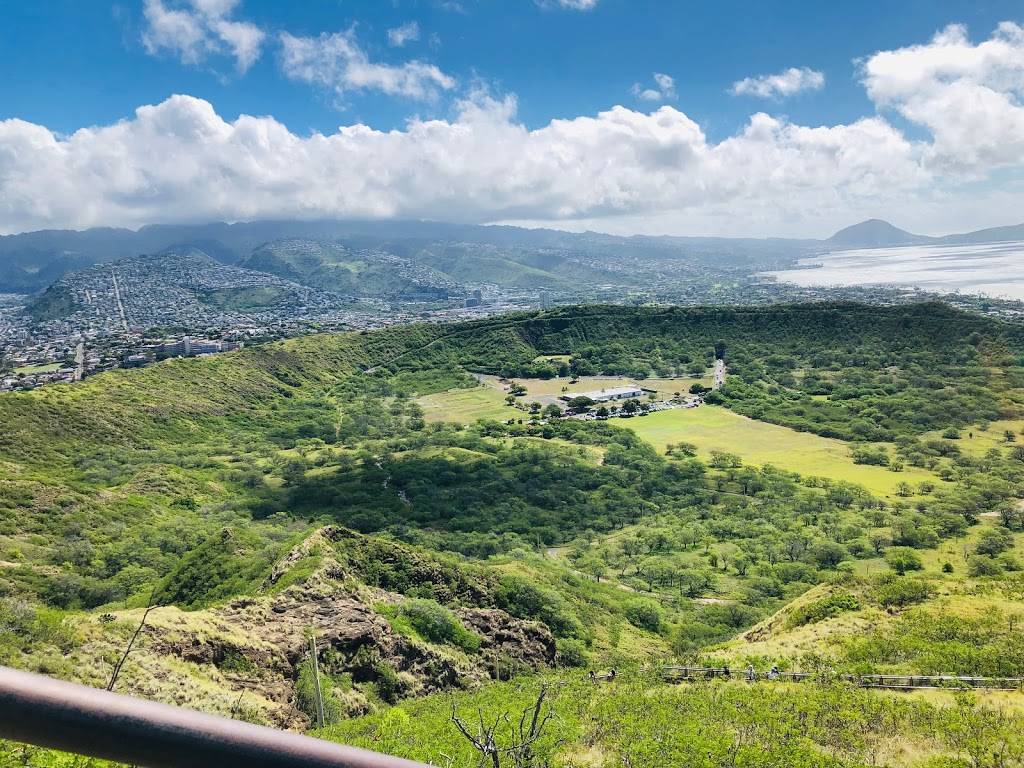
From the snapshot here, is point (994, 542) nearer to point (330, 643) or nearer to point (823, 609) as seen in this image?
point (823, 609)

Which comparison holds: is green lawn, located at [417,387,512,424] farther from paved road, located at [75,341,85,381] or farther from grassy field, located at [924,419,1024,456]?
grassy field, located at [924,419,1024,456]

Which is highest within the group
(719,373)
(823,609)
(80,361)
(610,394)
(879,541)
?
(823,609)

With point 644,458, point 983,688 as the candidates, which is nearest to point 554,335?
point 644,458

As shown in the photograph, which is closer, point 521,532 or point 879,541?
point 879,541

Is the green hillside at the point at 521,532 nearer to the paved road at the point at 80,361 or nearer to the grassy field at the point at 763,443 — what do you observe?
the grassy field at the point at 763,443

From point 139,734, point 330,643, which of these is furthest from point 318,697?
point 139,734

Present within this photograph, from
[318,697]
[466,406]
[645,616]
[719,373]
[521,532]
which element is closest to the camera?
[318,697]
